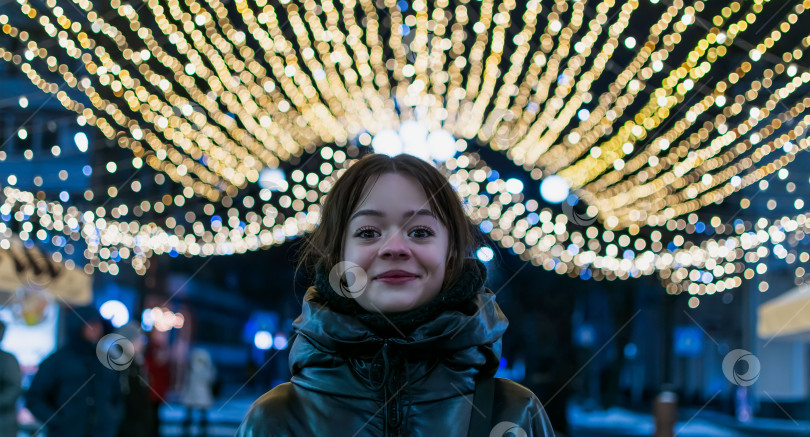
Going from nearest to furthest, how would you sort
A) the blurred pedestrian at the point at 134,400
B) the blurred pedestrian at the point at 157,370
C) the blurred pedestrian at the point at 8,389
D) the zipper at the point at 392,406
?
the zipper at the point at 392,406 < the blurred pedestrian at the point at 8,389 < the blurred pedestrian at the point at 134,400 < the blurred pedestrian at the point at 157,370

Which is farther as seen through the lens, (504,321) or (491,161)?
(491,161)

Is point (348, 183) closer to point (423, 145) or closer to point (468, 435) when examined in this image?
point (468, 435)

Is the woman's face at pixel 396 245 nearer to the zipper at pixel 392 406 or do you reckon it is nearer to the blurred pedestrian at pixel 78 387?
the zipper at pixel 392 406

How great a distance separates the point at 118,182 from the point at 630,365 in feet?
58.3

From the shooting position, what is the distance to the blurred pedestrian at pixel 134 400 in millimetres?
7758

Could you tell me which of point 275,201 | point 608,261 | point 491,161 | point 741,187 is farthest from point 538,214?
point 741,187

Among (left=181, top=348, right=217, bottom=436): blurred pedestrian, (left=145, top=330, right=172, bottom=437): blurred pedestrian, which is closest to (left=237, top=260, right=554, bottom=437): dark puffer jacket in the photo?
(left=145, top=330, right=172, bottom=437): blurred pedestrian

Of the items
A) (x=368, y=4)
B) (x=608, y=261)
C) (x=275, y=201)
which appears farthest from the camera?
(x=608, y=261)

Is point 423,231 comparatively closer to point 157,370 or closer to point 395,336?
point 395,336

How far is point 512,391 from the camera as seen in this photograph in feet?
5.74

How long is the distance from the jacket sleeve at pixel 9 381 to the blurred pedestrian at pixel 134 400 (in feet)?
6.41

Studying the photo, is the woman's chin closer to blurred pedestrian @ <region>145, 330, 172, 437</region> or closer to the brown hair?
the brown hair

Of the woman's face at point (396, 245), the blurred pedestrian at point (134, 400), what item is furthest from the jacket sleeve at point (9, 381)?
the woman's face at point (396, 245)

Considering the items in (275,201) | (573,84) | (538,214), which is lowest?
(573,84)
